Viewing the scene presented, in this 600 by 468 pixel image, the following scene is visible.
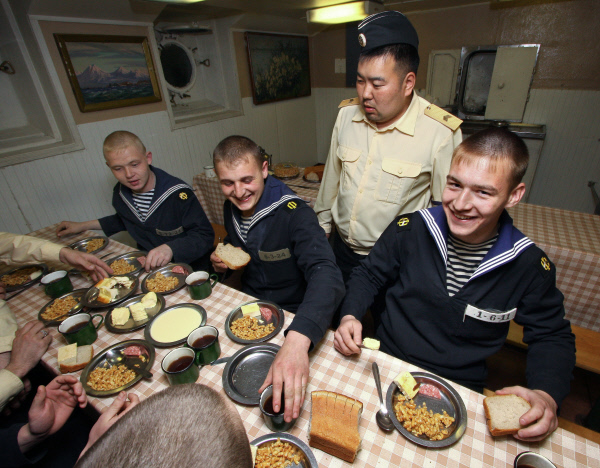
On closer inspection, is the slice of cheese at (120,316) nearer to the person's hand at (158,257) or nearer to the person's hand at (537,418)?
the person's hand at (158,257)

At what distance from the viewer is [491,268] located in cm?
121

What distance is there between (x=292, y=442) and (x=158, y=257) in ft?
4.87

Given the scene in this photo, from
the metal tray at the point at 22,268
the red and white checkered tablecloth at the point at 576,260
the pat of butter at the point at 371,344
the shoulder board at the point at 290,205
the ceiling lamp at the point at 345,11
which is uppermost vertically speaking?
the ceiling lamp at the point at 345,11

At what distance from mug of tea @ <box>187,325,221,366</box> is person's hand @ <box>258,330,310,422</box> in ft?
0.95

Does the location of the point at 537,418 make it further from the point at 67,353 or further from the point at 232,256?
the point at 67,353

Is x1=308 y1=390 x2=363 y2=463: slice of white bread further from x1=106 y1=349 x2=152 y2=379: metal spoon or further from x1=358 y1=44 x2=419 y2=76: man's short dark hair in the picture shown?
x1=358 y1=44 x2=419 y2=76: man's short dark hair

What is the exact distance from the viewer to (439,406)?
43.0 inches

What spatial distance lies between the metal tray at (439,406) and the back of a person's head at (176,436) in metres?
0.64

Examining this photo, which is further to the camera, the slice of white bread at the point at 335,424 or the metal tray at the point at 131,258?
the metal tray at the point at 131,258

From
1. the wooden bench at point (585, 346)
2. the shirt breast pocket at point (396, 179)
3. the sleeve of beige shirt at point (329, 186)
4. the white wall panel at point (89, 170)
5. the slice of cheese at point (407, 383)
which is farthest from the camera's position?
the white wall panel at point (89, 170)

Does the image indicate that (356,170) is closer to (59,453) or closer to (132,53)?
(59,453)

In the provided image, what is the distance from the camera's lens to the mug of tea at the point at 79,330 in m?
1.39

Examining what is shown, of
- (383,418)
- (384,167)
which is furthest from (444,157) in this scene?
(383,418)

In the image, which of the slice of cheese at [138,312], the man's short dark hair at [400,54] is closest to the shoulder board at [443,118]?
the man's short dark hair at [400,54]
